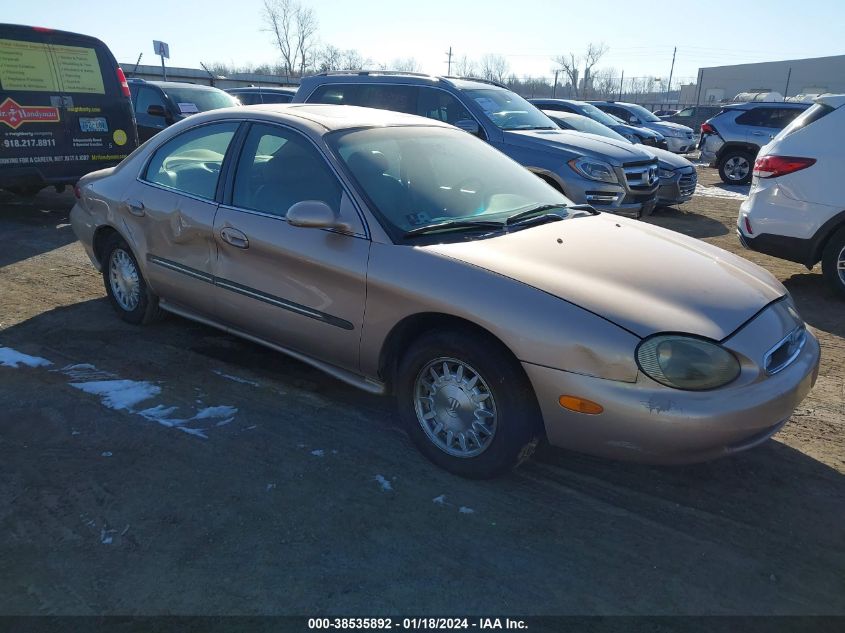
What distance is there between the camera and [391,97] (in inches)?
332

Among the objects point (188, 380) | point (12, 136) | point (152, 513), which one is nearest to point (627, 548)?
point (152, 513)

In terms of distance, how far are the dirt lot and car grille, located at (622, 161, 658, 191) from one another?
4521 millimetres

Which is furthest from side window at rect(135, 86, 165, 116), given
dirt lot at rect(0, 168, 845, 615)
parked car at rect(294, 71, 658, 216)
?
dirt lot at rect(0, 168, 845, 615)

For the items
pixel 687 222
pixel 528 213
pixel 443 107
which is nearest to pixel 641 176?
pixel 687 222

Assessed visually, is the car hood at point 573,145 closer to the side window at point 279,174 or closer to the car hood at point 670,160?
the car hood at point 670,160

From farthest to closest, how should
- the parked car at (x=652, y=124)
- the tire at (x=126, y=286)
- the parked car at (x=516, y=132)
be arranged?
the parked car at (x=652, y=124) < the parked car at (x=516, y=132) < the tire at (x=126, y=286)

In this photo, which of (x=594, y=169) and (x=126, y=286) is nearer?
(x=126, y=286)

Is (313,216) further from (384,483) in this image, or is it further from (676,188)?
(676,188)

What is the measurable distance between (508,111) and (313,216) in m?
6.00

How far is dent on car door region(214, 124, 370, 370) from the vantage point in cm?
334

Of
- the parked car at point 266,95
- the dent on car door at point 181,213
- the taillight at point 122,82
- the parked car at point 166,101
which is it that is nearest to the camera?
the dent on car door at point 181,213

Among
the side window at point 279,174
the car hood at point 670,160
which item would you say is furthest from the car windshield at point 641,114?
the side window at point 279,174

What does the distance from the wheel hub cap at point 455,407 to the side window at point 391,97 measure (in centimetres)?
591

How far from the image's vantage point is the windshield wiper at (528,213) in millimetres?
3548
